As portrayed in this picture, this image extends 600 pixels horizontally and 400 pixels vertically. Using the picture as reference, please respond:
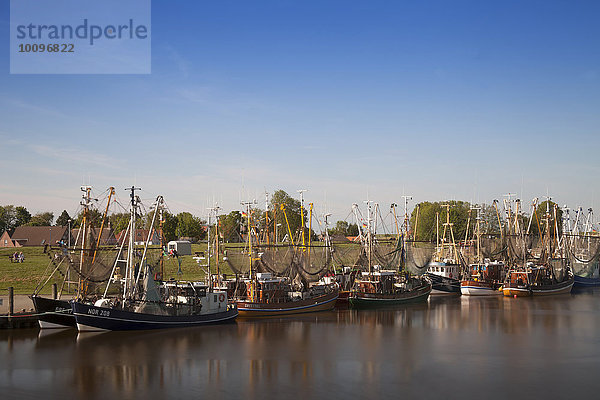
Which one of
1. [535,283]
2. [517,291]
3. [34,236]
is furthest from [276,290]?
[34,236]

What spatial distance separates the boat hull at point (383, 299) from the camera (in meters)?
63.8

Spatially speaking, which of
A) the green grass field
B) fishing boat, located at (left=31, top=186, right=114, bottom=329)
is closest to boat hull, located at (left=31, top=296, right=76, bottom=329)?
fishing boat, located at (left=31, top=186, right=114, bottom=329)

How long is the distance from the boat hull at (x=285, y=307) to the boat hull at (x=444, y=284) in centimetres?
2559

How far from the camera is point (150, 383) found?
32.9 metres

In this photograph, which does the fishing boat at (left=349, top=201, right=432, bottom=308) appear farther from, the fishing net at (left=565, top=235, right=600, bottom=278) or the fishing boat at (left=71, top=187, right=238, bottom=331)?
the fishing net at (left=565, top=235, right=600, bottom=278)

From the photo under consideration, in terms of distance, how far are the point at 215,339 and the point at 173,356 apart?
607cm

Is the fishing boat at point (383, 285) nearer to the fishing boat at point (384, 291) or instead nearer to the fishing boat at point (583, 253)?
the fishing boat at point (384, 291)

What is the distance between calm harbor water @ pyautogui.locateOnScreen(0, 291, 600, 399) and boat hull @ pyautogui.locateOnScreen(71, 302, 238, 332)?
758mm

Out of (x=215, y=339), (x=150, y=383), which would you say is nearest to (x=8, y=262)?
(x=215, y=339)

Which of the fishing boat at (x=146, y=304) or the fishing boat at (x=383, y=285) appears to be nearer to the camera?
the fishing boat at (x=146, y=304)

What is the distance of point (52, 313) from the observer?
151ft

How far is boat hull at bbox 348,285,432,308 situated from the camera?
209 ft

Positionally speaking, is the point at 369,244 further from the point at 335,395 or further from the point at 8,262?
the point at 8,262

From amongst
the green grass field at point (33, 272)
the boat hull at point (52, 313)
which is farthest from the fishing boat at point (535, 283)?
the boat hull at point (52, 313)
